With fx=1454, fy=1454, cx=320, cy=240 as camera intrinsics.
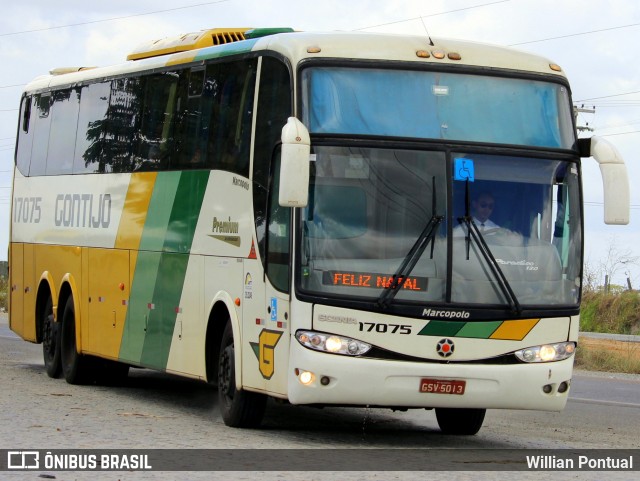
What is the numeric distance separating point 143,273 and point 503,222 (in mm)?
5306

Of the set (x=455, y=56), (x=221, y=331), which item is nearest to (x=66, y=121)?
(x=221, y=331)

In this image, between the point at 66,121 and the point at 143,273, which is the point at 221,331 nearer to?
the point at 143,273

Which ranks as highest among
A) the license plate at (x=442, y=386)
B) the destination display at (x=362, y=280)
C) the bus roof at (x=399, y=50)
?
the bus roof at (x=399, y=50)

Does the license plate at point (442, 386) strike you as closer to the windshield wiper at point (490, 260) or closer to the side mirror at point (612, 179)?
the windshield wiper at point (490, 260)

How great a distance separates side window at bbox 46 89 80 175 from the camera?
19.4 m

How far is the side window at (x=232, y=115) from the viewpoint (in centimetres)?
1391

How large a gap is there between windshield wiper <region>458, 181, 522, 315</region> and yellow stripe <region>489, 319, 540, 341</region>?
0.11m

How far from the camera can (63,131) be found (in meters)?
19.7

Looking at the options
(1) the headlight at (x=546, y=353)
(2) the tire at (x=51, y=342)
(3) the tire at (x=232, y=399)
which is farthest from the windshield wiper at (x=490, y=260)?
(2) the tire at (x=51, y=342)

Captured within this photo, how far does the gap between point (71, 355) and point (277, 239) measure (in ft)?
23.1

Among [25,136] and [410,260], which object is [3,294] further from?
[410,260]

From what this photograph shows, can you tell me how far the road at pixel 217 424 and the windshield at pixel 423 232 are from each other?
1572 mm

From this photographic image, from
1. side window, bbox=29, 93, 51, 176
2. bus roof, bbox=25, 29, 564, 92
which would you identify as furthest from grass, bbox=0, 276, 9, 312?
bus roof, bbox=25, 29, 564, 92

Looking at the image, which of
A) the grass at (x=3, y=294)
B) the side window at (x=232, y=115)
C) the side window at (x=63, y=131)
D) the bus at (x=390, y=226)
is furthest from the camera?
the grass at (x=3, y=294)
